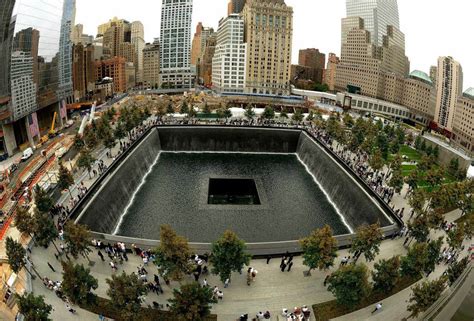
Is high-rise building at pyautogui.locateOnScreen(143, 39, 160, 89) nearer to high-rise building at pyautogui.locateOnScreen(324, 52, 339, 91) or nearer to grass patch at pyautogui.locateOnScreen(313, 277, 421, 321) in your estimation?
high-rise building at pyautogui.locateOnScreen(324, 52, 339, 91)

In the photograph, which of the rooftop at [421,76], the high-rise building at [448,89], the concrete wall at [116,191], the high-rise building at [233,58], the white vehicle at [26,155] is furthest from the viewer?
the high-rise building at [233,58]

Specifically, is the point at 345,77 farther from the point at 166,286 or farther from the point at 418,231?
the point at 166,286

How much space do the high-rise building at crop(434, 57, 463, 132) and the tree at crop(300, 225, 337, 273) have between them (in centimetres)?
8248

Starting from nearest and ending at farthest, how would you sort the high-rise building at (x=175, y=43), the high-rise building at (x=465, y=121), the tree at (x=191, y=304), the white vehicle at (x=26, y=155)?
1. the tree at (x=191, y=304)
2. the white vehicle at (x=26, y=155)
3. the high-rise building at (x=465, y=121)
4. the high-rise building at (x=175, y=43)

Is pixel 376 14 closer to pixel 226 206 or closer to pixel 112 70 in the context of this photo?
pixel 112 70

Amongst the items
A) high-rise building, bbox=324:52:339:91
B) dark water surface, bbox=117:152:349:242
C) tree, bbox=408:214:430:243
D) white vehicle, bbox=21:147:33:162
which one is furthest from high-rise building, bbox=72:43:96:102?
high-rise building, bbox=324:52:339:91

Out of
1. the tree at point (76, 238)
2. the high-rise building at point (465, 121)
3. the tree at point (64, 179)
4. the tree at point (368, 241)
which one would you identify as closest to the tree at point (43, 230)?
the tree at point (76, 238)

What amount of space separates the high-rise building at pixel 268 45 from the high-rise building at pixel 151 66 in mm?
64294

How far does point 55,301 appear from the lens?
23516 millimetres

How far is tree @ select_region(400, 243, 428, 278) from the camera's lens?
24766mm

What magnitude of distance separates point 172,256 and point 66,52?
90.2 metres

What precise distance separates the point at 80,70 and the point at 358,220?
106754mm

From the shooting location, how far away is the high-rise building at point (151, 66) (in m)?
170

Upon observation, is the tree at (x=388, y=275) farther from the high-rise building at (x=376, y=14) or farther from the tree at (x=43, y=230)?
the high-rise building at (x=376, y=14)
